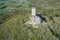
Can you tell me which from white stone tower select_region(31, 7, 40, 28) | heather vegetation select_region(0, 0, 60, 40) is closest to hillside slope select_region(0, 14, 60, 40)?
heather vegetation select_region(0, 0, 60, 40)

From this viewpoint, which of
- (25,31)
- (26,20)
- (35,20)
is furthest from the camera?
(26,20)

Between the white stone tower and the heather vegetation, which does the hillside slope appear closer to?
the heather vegetation

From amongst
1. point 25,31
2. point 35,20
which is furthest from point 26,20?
point 25,31

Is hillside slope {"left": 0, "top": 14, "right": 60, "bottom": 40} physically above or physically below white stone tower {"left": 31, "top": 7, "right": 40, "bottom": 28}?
below

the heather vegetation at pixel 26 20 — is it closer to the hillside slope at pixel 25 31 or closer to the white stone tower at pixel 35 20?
the hillside slope at pixel 25 31

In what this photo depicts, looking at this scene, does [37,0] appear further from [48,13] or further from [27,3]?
[48,13]

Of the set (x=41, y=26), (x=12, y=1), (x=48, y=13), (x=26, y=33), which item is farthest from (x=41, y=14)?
(x=12, y=1)

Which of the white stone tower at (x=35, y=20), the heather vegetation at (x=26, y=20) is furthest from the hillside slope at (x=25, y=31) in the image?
the white stone tower at (x=35, y=20)

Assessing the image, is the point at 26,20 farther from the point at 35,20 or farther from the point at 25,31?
the point at 25,31
